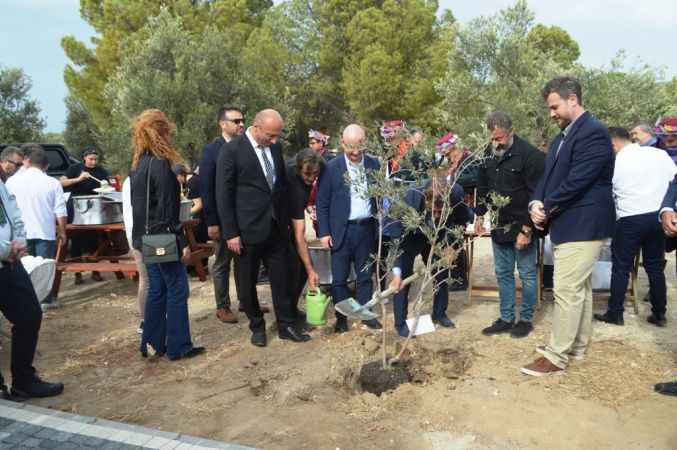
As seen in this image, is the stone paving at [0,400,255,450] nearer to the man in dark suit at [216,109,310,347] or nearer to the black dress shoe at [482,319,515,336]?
the man in dark suit at [216,109,310,347]

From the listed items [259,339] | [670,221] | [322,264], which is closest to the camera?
[670,221]

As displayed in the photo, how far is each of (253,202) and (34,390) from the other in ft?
6.99

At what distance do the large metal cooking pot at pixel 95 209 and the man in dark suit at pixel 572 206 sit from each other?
4.97 m

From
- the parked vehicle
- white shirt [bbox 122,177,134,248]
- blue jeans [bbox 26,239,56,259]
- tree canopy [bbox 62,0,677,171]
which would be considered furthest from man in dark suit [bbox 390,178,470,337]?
tree canopy [bbox 62,0,677,171]

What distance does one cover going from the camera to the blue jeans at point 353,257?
5.09 metres

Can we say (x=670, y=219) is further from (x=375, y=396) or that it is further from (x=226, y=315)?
(x=226, y=315)

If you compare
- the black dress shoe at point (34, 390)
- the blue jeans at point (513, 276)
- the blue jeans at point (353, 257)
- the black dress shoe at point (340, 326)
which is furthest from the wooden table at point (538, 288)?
the black dress shoe at point (34, 390)

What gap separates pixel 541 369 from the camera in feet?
13.4

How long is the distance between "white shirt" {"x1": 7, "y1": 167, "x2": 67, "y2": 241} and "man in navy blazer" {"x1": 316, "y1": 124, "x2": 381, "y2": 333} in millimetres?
3253

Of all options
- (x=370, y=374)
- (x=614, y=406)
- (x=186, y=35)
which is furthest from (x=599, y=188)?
(x=186, y=35)

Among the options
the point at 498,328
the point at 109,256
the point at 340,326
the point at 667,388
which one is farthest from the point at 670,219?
the point at 109,256

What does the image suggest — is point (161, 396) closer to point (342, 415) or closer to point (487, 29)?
point (342, 415)

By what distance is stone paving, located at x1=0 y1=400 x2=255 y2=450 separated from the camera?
314 cm

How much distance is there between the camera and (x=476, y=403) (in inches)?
143
